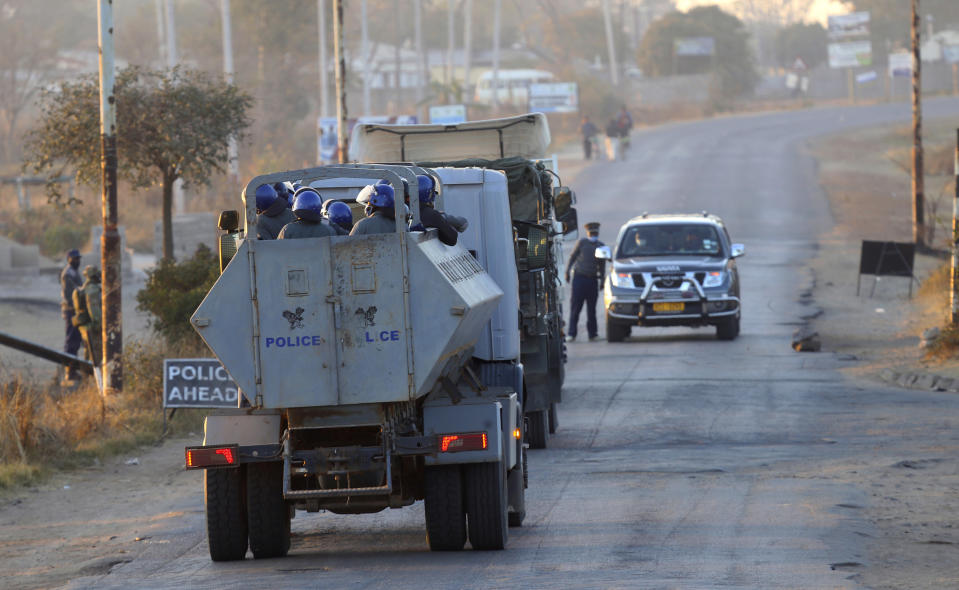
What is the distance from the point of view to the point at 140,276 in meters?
33.8

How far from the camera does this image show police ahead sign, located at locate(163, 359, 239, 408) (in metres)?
15.1

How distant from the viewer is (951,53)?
97.2 metres

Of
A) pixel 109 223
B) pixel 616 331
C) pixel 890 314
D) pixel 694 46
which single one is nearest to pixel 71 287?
pixel 109 223

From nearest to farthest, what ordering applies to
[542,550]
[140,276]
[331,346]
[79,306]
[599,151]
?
[331,346]
[542,550]
[79,306]
[140,276]
[599,151]

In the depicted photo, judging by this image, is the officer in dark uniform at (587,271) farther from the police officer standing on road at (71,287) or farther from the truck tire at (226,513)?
the truck tire at (226,513)

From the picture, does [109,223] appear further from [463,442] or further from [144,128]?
[463,442]

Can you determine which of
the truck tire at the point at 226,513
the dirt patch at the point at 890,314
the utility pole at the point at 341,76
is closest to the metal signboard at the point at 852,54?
the dirt patch at the point at 890,314

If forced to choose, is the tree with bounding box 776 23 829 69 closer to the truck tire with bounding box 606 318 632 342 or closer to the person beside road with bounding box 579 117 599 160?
the person beside road with bounding box 579 117 599 160

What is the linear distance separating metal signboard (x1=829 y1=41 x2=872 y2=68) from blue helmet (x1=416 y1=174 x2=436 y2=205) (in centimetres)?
8965

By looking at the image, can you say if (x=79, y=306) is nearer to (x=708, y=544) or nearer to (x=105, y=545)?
(x=105, y=545)

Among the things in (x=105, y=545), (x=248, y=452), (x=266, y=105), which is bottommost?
(x=105, y=545)

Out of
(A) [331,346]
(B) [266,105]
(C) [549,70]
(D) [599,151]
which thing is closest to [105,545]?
(A) [331,346]

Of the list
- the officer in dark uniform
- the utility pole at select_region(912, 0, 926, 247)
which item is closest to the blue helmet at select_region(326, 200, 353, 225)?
the officer in dark uniform

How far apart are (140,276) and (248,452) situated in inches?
1019
